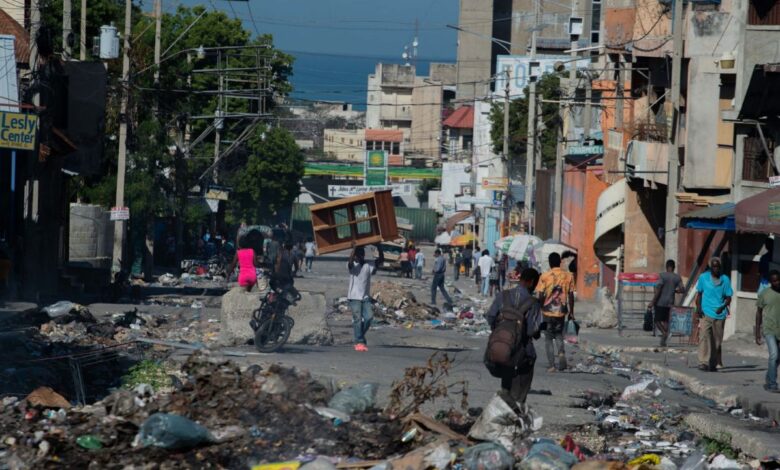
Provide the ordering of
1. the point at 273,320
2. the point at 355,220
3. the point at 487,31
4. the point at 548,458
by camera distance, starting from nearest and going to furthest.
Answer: the point at 548,458
the point at 273,320
the point at 355,220
the point at 487,31

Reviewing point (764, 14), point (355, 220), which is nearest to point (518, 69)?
point (764, 14)

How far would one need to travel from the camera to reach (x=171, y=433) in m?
10.1

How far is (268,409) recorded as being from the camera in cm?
1116

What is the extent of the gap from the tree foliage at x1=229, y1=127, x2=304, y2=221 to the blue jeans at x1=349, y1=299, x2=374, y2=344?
207ft

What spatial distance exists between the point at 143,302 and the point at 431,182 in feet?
272

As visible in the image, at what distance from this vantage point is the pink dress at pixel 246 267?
19.8 meters

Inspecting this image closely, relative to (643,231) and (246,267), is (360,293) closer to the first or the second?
(246,267)

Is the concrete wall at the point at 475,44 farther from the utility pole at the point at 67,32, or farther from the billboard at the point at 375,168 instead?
the utility pole at the point at 67,32

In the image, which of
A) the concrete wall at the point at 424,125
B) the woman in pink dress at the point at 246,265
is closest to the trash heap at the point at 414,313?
the woman in pink dress at the point at 246,265

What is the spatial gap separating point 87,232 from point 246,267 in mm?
20354

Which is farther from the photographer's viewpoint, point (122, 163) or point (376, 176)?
point (376, 176)

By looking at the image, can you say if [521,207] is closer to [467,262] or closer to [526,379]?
[467,262]

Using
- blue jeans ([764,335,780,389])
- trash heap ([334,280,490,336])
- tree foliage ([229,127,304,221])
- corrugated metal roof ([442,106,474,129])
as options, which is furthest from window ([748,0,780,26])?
corrugated metal roof ([442,106,474,129])

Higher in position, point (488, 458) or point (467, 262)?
point (488, 458)
